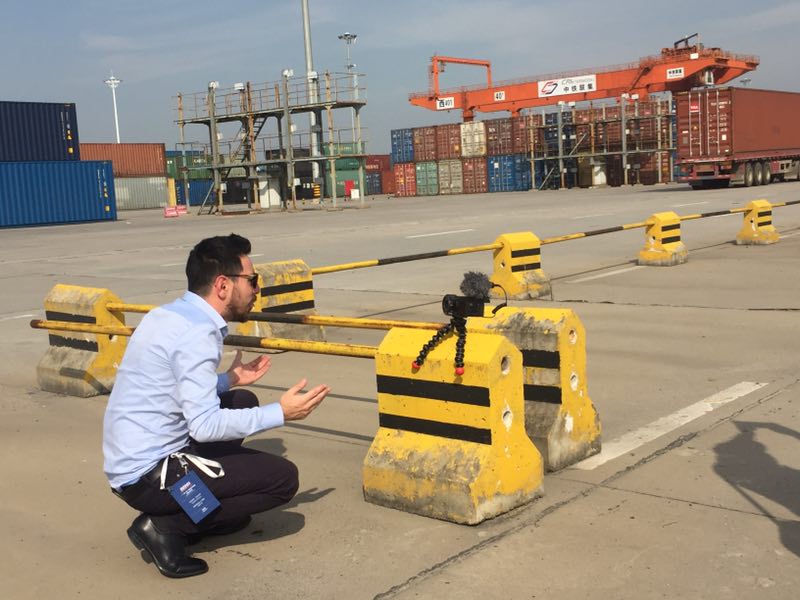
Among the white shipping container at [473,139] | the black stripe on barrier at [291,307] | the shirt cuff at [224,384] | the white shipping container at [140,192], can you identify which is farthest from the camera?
the white shipping container at [140,192]

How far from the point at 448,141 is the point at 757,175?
86.9 feet

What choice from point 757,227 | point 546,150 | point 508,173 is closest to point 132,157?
point 508,173

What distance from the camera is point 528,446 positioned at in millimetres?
4629

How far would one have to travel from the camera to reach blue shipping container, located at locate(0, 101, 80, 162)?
42.6 meters

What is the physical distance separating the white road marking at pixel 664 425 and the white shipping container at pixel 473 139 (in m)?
56.6

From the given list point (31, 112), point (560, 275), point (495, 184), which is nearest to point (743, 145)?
point (495, 184)

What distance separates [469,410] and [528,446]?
437mm

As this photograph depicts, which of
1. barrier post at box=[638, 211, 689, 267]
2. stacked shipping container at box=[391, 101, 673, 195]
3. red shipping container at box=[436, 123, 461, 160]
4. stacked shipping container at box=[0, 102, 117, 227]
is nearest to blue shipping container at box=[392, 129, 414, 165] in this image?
stacked shipping container at box=[391, 101, 673, 195]

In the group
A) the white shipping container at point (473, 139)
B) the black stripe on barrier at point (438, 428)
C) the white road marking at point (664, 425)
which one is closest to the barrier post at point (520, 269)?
the white road marking at point (664, 425)

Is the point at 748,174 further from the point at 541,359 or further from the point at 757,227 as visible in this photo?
the point at 541,359

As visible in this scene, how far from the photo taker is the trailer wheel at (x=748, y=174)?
4068cm

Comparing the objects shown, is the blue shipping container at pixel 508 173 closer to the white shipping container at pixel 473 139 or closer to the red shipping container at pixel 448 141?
the white shipping container at pixel 473 139

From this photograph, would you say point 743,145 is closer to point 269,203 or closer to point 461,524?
point 269,203

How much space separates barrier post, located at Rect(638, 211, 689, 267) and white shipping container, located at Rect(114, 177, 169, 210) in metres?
59.1
